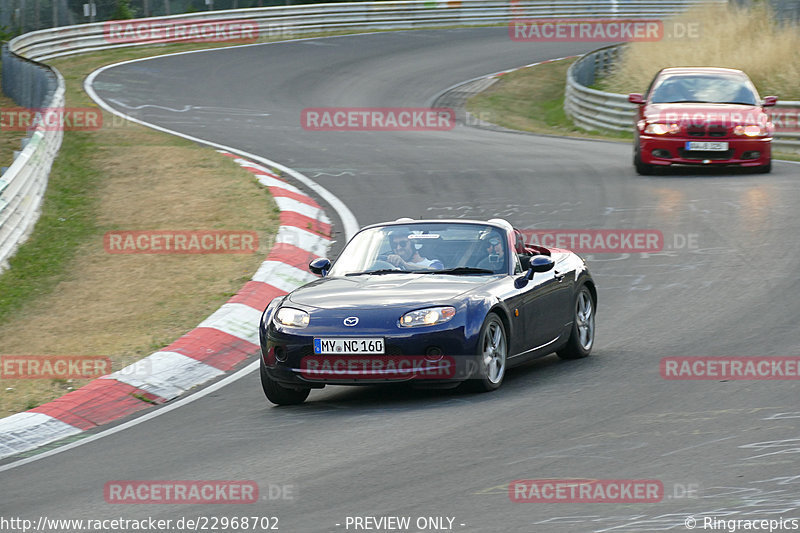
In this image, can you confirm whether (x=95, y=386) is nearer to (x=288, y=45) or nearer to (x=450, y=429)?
(x=450, y=429)

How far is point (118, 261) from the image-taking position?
14.5 meters

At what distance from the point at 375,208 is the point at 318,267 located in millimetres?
7249

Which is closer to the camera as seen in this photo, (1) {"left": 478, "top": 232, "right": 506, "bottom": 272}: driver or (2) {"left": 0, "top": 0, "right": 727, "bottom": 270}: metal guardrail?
(1) {"left": 478, "top": 232, "right": 506, "bottom": 272}: driver

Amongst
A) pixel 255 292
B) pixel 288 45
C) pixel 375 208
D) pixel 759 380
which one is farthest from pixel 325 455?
pixel 288 45

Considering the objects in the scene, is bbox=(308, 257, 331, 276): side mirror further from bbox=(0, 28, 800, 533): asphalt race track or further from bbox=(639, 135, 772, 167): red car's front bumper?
bbox=(639, 135, 772, 167): red car's front bumper

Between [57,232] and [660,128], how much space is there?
349 inches

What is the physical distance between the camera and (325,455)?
7.38 m

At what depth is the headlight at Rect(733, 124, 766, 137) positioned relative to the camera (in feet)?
63.4

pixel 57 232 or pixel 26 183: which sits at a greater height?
pixel 26 183

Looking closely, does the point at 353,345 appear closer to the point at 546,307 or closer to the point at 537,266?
the point at 537,266
